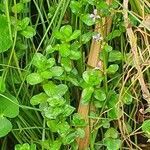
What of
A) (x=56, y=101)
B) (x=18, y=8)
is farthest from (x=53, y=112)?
(x=18, y=8)

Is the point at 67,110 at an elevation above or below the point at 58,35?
below

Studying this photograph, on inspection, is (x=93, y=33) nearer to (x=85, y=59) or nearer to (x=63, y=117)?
(x=85, y=59)

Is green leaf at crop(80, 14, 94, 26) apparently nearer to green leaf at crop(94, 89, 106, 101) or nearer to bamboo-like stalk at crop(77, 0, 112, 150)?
bamboo-like stalk at crop(77, 0, 112, 150)

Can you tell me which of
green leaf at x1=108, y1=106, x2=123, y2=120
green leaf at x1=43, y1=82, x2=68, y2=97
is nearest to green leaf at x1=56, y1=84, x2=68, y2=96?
green leaf at x1=43, y1=82, x2=68, y2=97

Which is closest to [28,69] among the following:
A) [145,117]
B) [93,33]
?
[93,33]

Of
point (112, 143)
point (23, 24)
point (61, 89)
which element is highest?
point (23, 24)

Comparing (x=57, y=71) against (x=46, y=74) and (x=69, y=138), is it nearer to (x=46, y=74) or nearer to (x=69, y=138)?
(x=46, y=74)
